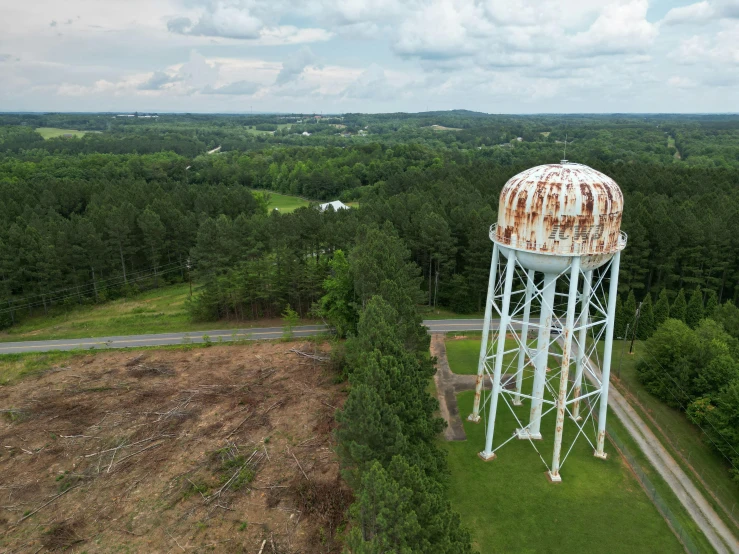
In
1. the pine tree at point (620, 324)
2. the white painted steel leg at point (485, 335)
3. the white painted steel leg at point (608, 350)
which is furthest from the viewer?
the pine tree at point (620, 324)

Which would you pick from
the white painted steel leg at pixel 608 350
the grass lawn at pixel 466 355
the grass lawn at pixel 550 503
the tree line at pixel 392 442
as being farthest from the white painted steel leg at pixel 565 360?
the grass lawn at pixel 466 355

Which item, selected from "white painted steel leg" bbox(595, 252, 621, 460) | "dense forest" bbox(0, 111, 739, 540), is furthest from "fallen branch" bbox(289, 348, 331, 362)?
"white painted steel leg" bbox(595, 252, 621, 460)

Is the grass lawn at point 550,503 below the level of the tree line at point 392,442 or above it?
below

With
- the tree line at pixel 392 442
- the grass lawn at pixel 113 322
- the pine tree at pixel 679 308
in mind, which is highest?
the tree line at pixel 392 442

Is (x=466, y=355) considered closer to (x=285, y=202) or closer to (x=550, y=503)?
(x=550, y=503)

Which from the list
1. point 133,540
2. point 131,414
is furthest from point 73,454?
point 133,540

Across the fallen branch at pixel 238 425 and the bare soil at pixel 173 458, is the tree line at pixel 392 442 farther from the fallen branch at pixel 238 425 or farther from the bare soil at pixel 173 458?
the fallen branch at pixel 238 425
